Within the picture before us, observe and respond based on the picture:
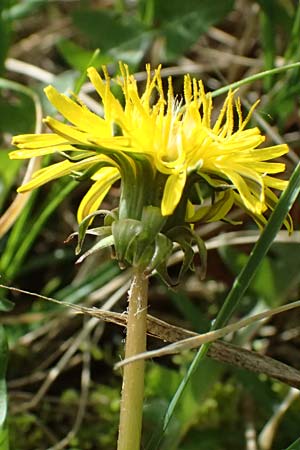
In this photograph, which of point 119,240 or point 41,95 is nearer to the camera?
point 119,240

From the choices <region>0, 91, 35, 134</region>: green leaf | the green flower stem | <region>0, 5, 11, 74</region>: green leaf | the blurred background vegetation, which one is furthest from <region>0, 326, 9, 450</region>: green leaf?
<region>0, 5, 11, 74</region>: green leaf

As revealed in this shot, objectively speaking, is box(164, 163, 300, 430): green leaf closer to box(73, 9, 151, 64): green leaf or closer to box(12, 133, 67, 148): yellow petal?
box(12, 133, 67, 148): yellow petal

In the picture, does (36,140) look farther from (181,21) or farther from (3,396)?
(181,21)

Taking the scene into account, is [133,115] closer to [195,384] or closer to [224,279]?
[195,384]

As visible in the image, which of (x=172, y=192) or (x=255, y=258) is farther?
(x=255, y=258)

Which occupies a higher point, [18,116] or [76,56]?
[76,56]

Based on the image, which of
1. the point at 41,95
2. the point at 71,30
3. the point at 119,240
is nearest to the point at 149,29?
the point at 41,95

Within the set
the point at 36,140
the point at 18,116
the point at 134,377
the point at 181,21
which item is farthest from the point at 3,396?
the point at 181,21
